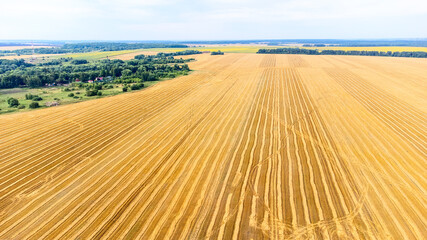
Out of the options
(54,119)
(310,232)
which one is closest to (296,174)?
(310,232)

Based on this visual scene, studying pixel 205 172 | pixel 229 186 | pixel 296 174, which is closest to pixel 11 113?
pixel 205 172

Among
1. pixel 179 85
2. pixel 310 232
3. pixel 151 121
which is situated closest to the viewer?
pixel 310 232

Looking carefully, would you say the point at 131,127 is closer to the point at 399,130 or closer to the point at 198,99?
the point at 198,99

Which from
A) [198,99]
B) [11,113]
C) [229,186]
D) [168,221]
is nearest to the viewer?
[168,221]

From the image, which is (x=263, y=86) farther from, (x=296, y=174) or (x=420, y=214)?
(x=420, y=214)

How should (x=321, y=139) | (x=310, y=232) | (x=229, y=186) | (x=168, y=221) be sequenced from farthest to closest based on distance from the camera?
(x=321, y=139), (x=229, y=186), (x=168, y=221), (x=310, y=232)

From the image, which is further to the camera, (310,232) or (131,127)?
(131,127)
